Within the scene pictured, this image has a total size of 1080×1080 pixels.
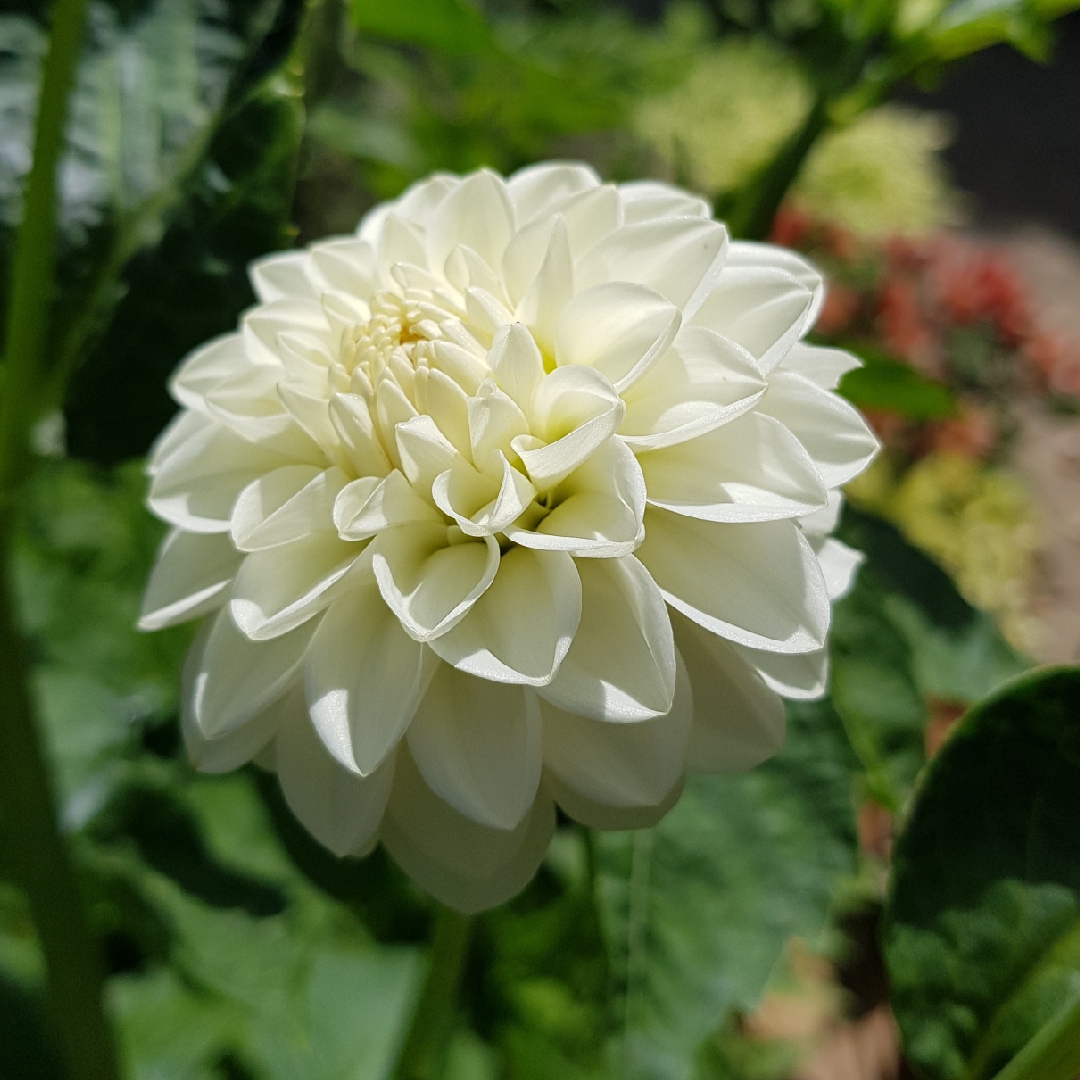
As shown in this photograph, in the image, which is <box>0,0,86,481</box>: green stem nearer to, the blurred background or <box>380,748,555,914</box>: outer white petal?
the blurred background

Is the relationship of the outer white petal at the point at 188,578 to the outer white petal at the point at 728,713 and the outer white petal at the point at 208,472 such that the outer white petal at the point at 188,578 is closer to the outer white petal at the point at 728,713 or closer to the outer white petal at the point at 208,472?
the outer white petal at the point at 208,472

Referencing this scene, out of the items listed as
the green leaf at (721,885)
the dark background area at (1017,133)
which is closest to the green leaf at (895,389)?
the green leaf at (721,885)

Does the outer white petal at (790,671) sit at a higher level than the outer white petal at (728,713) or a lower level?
higher

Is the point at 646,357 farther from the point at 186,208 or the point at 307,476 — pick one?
the point at 186,208

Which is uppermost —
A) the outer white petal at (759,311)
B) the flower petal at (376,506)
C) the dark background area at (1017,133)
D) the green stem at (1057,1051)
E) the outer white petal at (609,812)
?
the outer white petal at (759,311)

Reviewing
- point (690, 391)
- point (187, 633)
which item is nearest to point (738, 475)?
point (690, 391)
